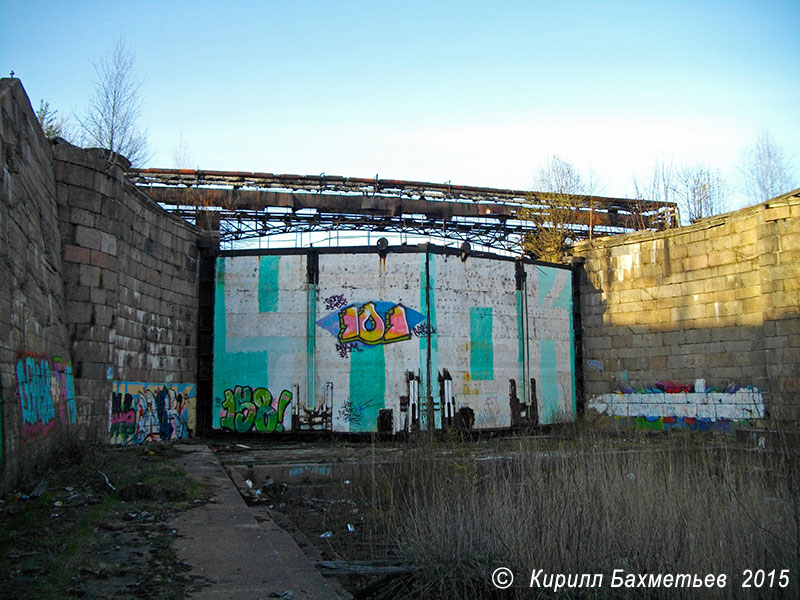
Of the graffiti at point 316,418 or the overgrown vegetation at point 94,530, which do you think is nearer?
the overgrown vegetation at point 94,530

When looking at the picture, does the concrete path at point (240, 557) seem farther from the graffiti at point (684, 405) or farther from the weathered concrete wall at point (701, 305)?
the graffiti at point (684, 405)

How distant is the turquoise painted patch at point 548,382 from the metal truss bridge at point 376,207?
658 cm

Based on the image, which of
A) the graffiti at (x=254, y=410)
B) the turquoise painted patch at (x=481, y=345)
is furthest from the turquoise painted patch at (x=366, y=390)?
the turquoise painted patch at (x=481, y=345)

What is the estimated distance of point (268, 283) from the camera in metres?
16.3

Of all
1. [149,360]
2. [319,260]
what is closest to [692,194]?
[319,260]

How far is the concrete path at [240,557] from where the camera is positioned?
4.16m

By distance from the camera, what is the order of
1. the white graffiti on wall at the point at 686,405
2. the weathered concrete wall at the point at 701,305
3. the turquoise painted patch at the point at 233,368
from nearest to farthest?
the weathered concrete wall at the point at 701,305 → the white graffiti on wall at the point at 686,405 → the turquoise painted patch at the point at 233,368

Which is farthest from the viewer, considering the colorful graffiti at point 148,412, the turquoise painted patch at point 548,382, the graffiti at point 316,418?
the turquoise painted patch at point 548,382

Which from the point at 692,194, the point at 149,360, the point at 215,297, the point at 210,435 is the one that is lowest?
the point at 210,435

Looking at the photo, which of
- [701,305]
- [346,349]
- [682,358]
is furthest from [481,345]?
[701,305]

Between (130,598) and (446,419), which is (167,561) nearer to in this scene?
(130,598)

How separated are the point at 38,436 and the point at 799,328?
45.5ft

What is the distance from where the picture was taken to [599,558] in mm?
5113

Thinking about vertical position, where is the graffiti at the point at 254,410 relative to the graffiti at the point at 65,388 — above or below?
below
